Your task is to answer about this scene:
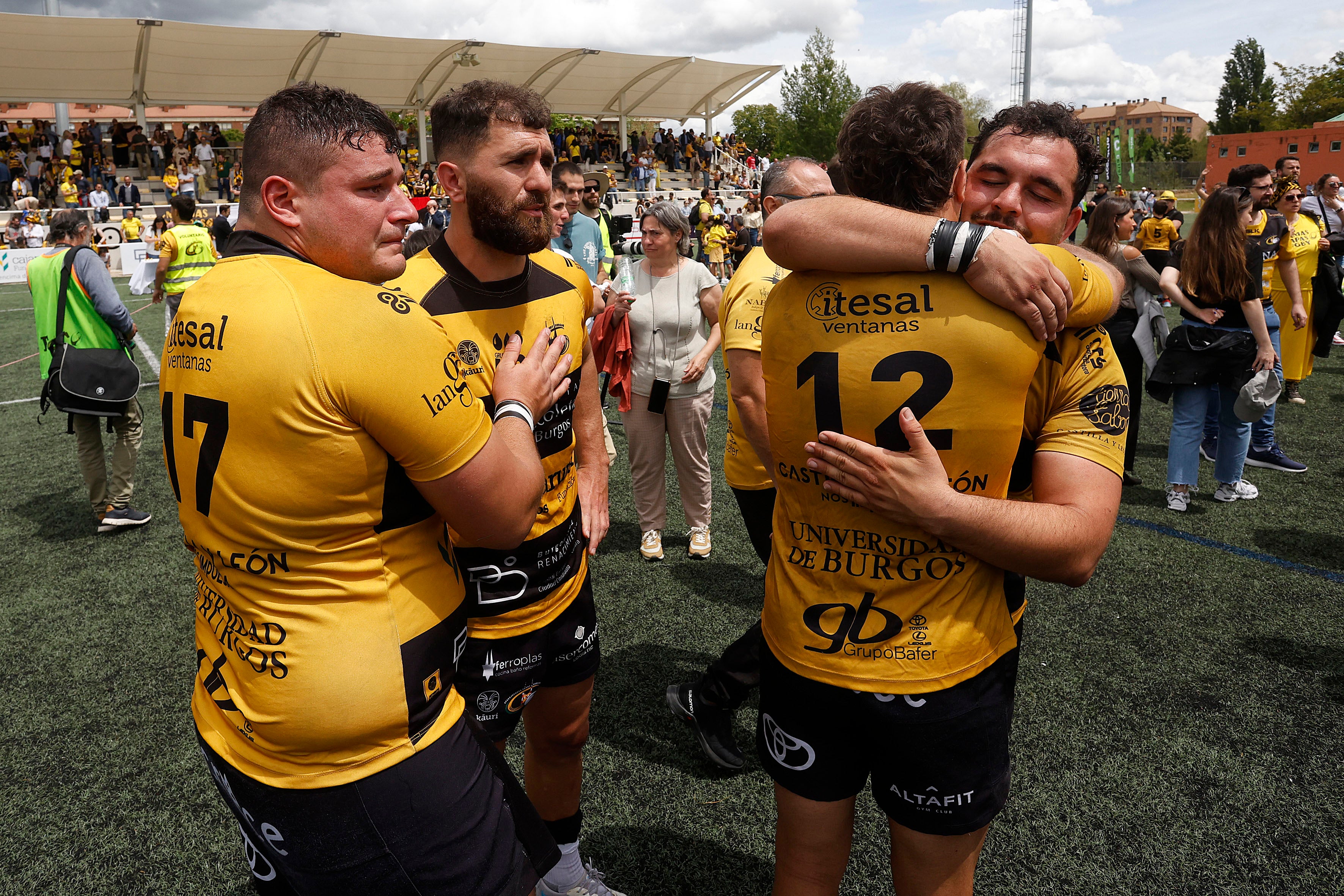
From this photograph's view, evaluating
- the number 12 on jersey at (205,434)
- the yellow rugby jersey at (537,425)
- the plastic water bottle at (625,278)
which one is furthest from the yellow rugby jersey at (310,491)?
the plastic water bottle at (625,278)

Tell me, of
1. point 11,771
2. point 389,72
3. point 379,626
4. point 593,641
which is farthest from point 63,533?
point 389,72

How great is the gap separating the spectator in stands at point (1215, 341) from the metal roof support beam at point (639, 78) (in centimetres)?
3543

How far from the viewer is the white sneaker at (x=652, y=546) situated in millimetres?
5305

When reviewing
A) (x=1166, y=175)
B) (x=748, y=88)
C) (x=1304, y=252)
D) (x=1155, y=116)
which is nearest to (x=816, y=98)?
(x=748, y=88)

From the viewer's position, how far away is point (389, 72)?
32812mm

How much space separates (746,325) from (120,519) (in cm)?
509

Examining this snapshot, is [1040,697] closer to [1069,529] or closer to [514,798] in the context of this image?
[1069,529]

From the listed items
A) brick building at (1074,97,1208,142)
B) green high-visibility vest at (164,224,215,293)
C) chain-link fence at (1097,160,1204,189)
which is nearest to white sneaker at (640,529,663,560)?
green high-visibility vest at (164,224,215,293)

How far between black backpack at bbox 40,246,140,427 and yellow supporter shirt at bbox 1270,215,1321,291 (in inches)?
365

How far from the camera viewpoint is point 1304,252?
23.6ft

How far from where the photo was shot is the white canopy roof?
26797 mm

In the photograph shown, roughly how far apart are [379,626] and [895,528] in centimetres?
98

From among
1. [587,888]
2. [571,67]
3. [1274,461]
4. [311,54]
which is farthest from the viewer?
[571,67]

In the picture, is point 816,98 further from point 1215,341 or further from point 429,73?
point 1215,341
